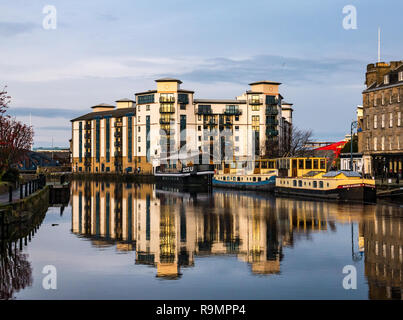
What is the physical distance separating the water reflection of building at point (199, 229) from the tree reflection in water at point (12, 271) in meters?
4.72

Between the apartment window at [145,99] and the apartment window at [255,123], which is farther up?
the apartment window at [145,99]

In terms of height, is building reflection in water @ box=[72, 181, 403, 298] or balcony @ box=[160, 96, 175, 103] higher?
balcony @ box=[160, 96, 175, 103]

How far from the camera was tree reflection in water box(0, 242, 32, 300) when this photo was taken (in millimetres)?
18188

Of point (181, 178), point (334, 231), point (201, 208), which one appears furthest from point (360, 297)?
point (181, 178)

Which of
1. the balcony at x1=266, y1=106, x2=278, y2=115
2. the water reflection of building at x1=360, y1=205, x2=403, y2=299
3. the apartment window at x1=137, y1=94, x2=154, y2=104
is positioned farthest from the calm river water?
the balcony at x1=266, y1=106, x2=278, y2=115

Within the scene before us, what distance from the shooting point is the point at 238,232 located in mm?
32344

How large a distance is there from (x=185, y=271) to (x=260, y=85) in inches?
4984

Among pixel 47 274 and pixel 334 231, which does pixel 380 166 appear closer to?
pixel 334 231

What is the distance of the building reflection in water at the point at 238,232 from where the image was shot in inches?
883

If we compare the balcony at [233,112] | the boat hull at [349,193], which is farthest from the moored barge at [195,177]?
the balcony at [233,112]

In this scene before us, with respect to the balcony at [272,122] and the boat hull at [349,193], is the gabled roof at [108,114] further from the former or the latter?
the boat hull at [349,193]

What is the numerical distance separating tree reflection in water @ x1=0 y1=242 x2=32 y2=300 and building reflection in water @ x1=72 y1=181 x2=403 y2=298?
476 centimetres

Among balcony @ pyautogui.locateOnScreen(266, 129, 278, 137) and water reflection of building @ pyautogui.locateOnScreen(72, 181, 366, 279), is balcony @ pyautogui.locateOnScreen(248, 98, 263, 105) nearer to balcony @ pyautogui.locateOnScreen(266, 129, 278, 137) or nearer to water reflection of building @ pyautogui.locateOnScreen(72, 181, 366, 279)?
balcony @ pyautogui.locateOnScreen(266, 129, 278, 137)

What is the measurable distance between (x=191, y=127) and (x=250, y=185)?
2411 inches
